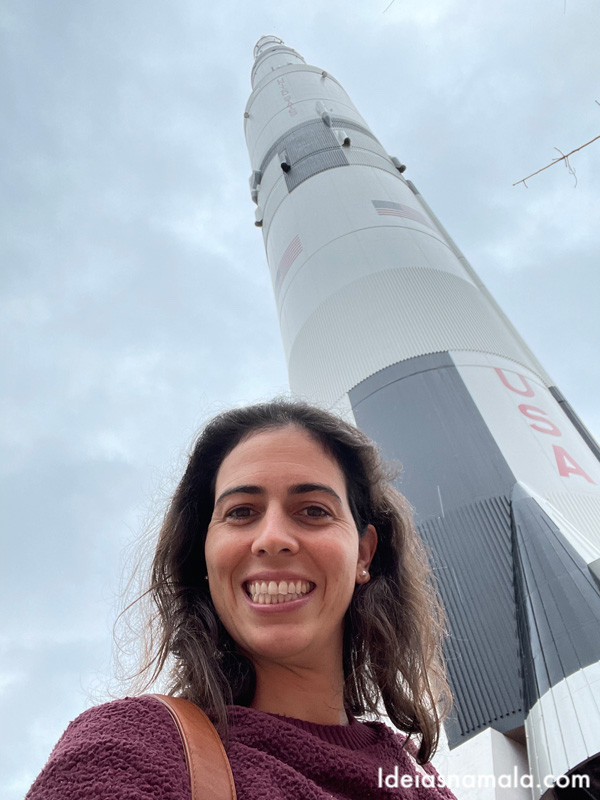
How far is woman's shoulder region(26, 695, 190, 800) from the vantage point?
90 cm

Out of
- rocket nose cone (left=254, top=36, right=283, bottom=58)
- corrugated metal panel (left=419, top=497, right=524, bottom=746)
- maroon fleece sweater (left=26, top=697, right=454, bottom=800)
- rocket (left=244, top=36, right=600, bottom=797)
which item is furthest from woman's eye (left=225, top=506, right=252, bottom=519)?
rocket nose cone (left=254, top=36, right=283, bottom=58)

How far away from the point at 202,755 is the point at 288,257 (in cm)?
733

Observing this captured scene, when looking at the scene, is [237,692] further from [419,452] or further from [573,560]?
[419,452]

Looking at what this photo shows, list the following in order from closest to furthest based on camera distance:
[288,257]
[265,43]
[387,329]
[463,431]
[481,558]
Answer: [481,558] → [463,431] → [387,329] → [288,257] → [265,43]

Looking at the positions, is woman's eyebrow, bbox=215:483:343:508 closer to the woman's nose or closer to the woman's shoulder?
the woman's nose

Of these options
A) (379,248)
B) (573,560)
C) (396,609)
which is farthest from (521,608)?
(379,248)

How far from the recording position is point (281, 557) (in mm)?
1384

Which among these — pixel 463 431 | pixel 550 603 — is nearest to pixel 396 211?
pixel 463 431

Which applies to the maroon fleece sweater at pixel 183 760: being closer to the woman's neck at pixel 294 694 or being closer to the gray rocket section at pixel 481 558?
the woman's neck at pixel 294 694

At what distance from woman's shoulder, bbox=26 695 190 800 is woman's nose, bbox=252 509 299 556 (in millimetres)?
414

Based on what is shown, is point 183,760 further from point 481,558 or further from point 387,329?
point 387,329

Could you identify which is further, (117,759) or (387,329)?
(387,329)

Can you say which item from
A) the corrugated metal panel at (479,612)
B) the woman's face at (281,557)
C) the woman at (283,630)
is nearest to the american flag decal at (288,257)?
the corrugated metal panel at (479,612)

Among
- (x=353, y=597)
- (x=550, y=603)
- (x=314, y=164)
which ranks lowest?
(x=353, y=597)
